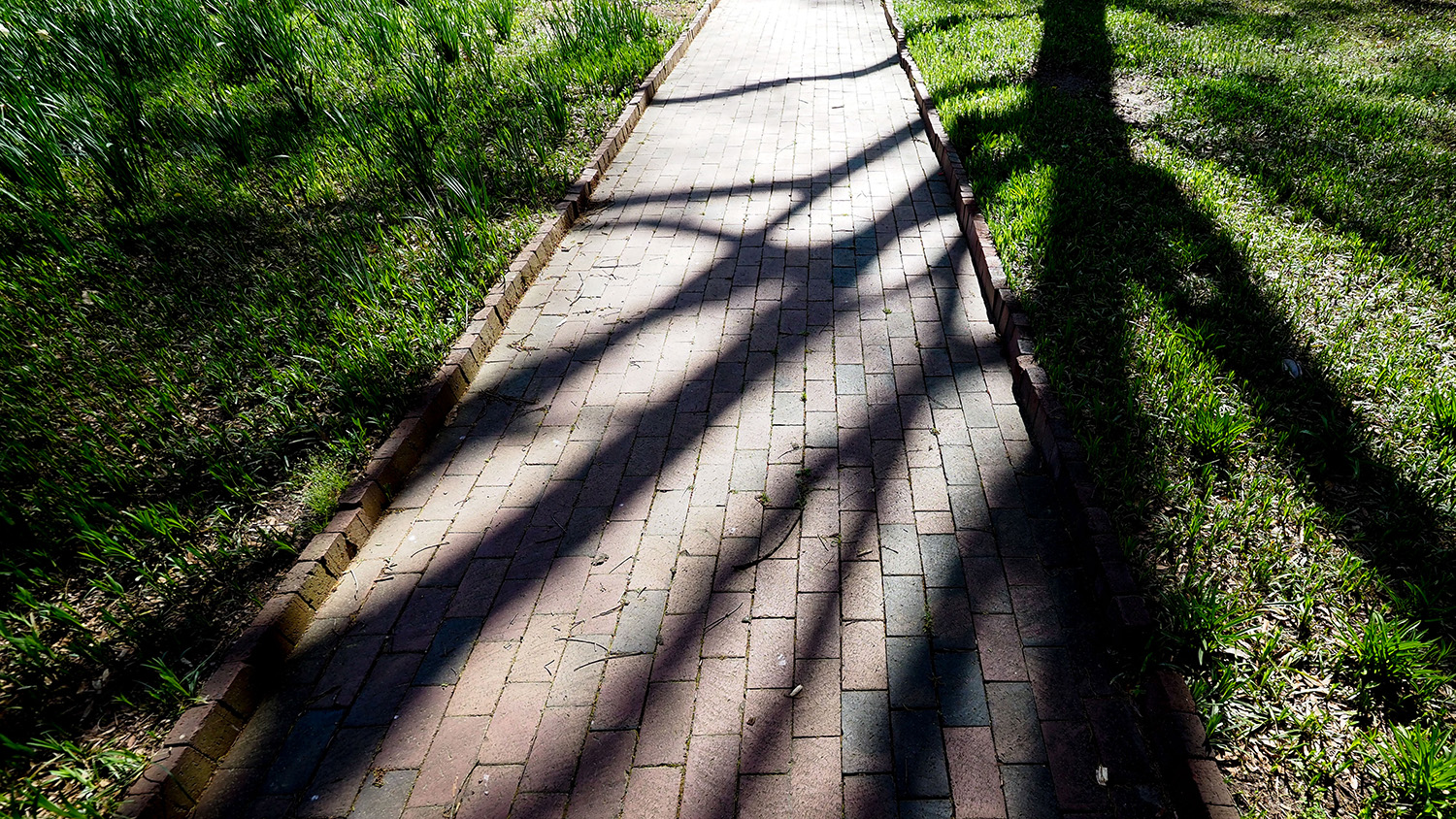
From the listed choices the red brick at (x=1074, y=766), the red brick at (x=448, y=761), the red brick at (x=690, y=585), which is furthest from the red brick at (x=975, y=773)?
the red brick at (x=448, y=761)

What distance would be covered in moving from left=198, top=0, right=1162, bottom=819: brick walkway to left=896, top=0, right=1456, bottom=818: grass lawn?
0.41 metres

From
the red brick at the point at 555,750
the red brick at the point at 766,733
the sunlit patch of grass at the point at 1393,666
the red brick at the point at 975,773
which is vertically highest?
the red brick at the point at 555,750

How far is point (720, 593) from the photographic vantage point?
8.22 ft

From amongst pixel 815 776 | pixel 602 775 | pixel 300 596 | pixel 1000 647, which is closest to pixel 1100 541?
pixel 1000 647

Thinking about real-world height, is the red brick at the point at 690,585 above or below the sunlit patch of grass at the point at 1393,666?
above

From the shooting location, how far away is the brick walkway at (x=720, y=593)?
201cm

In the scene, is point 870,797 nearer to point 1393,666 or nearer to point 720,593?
point 720,593

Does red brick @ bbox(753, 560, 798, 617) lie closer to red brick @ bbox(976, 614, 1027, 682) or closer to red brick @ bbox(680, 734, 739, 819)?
red brick @ bbox(680, 734, 739, 819)

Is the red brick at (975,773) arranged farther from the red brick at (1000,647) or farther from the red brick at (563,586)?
the red brick at (563,586)

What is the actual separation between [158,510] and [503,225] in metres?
2.81

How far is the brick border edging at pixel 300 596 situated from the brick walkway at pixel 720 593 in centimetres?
7

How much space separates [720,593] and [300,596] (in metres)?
1.62

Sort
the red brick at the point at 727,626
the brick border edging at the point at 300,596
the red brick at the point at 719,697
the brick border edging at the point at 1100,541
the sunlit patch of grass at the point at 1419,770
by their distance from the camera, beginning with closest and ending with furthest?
the sunlit patch of grass at the point at 1419,770
the brick border edging at the point at 1100,541
the brick border edging at the point at 300,596
the red brick at the point at 719,697
the red brick at the point at 727,626

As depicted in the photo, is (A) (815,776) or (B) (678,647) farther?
(B) (678,647)
